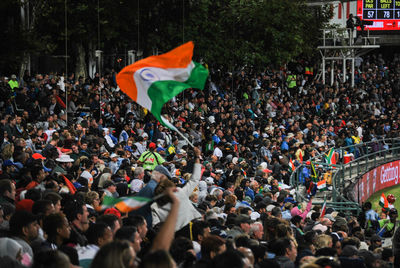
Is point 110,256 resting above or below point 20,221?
above

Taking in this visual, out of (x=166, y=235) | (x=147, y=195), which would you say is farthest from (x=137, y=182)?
(x=166, y=235)

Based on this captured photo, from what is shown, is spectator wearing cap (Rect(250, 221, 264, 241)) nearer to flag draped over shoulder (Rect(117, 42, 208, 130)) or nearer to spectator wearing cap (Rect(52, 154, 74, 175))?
flag draped over shoulder (Rect(117, 42, 208, 130))

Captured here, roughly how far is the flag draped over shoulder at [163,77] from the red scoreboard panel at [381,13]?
32.5 m

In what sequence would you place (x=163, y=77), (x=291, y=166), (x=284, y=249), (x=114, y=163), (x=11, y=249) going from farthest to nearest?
(x=291, y=166)
(x=114, y=163)
(x=163, y=77)
(x=284, y=249)
(x=11, y=249)

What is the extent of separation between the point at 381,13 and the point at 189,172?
2858cm

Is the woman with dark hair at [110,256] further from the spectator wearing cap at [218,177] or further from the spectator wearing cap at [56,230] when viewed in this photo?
the spectator wearing cap at [218,177]

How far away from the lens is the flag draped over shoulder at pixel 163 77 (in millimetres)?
9953

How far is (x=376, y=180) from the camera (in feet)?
88.8

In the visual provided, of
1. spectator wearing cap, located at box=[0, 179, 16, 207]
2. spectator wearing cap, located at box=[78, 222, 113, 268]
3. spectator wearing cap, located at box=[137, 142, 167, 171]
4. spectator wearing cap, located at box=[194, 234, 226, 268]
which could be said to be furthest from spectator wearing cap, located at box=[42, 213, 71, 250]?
Result: spectator wearing cap, located at box=[137, 142, 167, 171]

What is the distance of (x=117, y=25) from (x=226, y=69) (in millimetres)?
8008

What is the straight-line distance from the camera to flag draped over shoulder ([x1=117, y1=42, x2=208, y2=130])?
32.7 ft

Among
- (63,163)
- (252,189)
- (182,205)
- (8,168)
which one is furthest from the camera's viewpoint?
(252,189)

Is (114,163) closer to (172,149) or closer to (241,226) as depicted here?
(172,149)

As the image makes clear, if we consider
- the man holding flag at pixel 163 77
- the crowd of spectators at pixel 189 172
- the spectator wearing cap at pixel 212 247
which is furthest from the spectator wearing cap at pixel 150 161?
the spectator wearing cap at pixel 212 247
